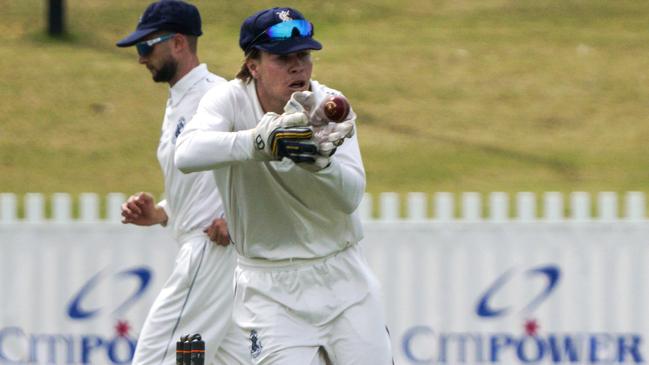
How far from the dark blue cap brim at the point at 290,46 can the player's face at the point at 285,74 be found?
32mm

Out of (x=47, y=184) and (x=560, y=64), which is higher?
(x=560, y=64)

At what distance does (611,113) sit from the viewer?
16828 mm

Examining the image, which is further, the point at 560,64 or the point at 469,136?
the point at 560,64

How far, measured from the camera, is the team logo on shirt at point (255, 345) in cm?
479

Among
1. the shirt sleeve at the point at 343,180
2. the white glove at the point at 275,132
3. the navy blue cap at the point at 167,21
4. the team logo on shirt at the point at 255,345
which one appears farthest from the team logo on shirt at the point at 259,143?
the navy blue cap at the point at 167,21

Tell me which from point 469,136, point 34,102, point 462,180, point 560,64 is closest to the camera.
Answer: point 462,180

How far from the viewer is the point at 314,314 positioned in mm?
4738

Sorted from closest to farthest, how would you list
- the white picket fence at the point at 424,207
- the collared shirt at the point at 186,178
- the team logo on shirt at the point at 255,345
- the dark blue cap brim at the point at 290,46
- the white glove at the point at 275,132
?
the white glove at the point at 275,132 → the dark blue cap brim at the point at 290,46 → the team logo on shirt at the point at 255,345 → the collared shirt at the point at 186,178 → the white picket fence at the point at 424,207

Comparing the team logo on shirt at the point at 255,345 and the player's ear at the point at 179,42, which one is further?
the player's ear at the point at 179,42

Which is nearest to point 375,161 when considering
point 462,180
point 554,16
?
point 462,180

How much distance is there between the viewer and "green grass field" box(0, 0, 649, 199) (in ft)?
49.5

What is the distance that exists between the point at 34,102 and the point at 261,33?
1276 cm

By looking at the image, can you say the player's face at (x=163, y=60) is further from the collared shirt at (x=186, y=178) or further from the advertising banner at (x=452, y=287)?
the advertising banner at (x=452, y=287)

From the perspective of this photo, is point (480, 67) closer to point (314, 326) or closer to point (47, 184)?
point (47, 184)
